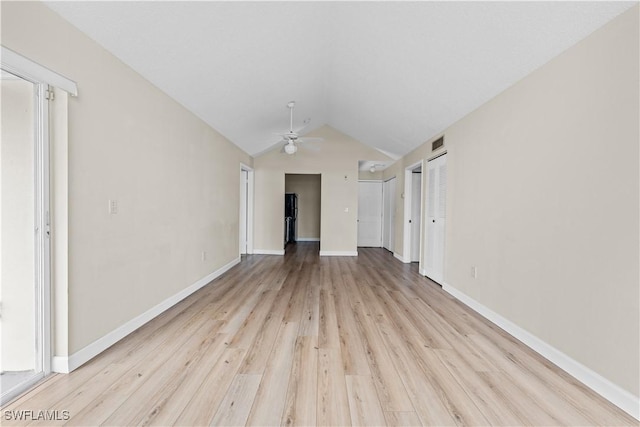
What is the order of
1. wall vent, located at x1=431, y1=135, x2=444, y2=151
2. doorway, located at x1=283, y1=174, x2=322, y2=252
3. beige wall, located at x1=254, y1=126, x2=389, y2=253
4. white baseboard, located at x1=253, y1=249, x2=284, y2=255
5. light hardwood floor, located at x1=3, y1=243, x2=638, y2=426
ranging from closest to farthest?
1. light hardwood floor, located at x1=3, y1=243, x2=638, y2=426
2. wall vent, located at x1=431, y1=135, x2=444, y2=151
3. beige wall, located at x1=254, y1=126, x2=389, y2=253
4. white baseboard, located at x1=253, y1=249, x2=284, y2=255
5. doorway, located at x1=283, y1=174, x2=322, y2=252

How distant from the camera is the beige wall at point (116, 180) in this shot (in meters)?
1.89

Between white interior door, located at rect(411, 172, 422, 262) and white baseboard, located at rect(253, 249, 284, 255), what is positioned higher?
white interior door, located at rect(411, 172, 422, 262)

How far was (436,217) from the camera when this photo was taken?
4.47 m

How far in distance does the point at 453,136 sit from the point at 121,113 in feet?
12.1

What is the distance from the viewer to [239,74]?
3.21 meters

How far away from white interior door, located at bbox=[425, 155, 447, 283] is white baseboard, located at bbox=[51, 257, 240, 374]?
347cm

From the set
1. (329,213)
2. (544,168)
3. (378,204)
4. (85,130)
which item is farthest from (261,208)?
(544,168)

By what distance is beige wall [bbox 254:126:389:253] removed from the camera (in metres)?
6.70

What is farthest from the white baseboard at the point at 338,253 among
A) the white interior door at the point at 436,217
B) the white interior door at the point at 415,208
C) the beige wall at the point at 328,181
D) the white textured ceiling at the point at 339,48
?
the white textured ceiling at the point at 339,48

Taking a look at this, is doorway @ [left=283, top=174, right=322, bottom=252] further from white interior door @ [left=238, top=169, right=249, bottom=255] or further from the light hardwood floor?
the light hardwood floor

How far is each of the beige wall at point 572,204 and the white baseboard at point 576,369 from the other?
0.13ft

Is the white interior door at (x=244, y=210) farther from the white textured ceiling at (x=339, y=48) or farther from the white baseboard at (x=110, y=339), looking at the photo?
the white baseboard at (x=110, y=339)

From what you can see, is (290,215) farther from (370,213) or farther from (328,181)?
(328,181)

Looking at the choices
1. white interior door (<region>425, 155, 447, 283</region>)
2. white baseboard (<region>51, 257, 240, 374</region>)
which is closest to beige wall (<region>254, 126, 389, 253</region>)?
white interior door (<region>425, 155, 447, 283</region>)
